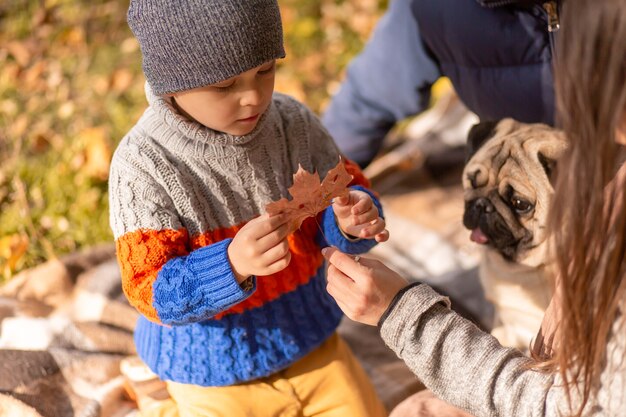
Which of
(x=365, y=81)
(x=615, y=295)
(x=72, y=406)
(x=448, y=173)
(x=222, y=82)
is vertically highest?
(x=222, y=82)

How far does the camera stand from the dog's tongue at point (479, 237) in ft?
4.85

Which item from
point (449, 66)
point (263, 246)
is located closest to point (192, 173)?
point (263, 246)

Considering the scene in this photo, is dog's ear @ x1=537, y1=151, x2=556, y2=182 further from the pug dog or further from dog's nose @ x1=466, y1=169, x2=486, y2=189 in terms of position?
dog's nose @ x1=466, y1=169, x2=486, y2=189

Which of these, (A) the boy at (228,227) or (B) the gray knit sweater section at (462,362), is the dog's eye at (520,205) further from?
(B) the gray knit sweater section at (462,362)

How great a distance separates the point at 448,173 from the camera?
2418mm

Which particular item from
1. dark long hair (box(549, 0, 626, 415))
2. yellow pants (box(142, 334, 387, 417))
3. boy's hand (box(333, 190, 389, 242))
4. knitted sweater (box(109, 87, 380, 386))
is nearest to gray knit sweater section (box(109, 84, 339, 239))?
knitted sweater (box(109, 87, 380, 386))

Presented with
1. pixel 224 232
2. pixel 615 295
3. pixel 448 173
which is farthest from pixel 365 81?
pixel 615 295

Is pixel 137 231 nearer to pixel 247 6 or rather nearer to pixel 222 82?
pixel 222 82

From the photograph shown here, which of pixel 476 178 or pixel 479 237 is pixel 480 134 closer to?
pixel 476 178

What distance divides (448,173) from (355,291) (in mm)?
1397

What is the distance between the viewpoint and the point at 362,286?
108 cm

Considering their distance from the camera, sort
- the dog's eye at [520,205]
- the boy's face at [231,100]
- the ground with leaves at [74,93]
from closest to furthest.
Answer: the boy's face at [231,100]
the dog's eye at [520,205]
the ground with leaves at [74,93]

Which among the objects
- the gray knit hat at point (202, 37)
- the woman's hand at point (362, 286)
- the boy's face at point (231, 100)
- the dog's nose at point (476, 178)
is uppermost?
the gray knit hat at point (202, 37)

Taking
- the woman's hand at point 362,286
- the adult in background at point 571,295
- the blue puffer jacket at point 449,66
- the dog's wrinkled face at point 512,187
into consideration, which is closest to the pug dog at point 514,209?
the dog's wrinkled face at point 512,187
